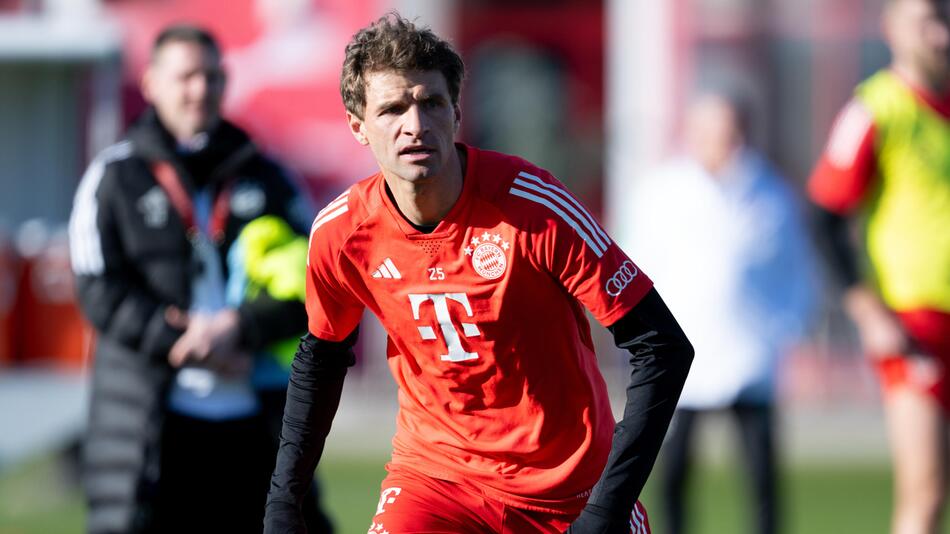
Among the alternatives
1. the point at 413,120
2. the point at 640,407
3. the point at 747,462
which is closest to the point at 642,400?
the point at 640,407

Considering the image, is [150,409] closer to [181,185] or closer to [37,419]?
[181,185]

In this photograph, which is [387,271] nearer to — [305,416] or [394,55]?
[305,416]

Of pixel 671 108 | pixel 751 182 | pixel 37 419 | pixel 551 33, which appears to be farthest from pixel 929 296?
pixel 551 33

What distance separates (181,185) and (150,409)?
0.80 m

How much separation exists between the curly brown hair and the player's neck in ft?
0.63

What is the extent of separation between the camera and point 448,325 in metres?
4.17

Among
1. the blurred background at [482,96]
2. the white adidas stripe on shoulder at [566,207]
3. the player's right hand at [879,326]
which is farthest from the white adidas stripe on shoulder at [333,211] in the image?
the blurred background at [482,96]

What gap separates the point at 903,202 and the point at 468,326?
288cm

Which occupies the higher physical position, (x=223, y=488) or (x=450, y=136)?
(x=450, y=136)

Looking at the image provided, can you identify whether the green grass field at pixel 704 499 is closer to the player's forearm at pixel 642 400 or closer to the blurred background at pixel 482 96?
the blurred background at pixel 482 96

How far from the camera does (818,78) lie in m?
15.6

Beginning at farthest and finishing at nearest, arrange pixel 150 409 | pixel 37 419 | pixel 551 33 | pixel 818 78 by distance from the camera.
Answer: pixel 551 33 < pixel 818 78 < pixel 37 419 < pixel 150 409

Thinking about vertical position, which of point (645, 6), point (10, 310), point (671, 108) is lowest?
point (10, 310)

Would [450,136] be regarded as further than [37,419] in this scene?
No
